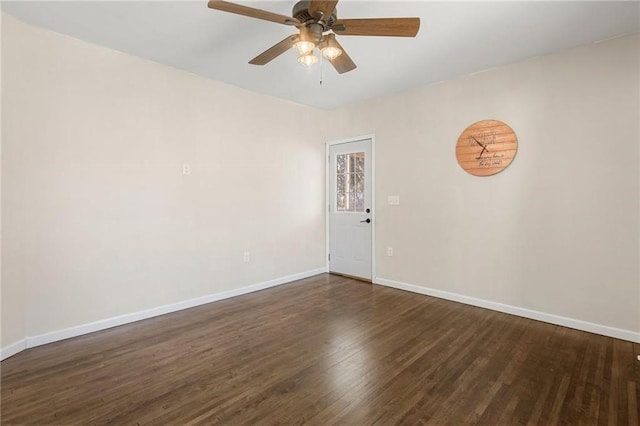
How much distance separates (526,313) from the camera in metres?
3.18

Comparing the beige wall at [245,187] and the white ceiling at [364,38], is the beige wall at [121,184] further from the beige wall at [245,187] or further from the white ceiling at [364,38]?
the white ceiling at [364,38]

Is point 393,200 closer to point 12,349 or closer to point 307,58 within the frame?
point 307,58

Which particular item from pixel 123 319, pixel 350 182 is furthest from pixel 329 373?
pixel 350 182

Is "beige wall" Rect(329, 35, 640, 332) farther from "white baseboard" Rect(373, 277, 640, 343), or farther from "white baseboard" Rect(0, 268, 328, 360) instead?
"white baseboard" Rect(0, 268, 328, 360)

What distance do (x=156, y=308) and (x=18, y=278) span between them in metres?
1.16

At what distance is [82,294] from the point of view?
9.16ft

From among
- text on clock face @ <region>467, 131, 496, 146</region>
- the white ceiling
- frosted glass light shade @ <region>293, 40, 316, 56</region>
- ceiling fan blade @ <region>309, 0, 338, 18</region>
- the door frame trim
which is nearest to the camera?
ceiling fan blade @ <region>309, 0, 338, 18</region>

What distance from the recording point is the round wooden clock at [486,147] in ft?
10.7

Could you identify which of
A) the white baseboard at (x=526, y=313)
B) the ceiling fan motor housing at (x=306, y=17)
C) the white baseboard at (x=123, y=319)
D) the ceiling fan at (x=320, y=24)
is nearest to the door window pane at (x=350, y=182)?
the white baseboard at (x=526, y=313)

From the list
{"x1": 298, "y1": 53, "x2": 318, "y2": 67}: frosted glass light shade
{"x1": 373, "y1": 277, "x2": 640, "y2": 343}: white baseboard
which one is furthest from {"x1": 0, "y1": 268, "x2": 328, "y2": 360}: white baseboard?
{"x1": 298, "y1": 53, "x2": 318, "y2": 67}: frosted glass light shade

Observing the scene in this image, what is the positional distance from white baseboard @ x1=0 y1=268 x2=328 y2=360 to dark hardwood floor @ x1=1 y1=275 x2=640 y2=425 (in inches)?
3.4

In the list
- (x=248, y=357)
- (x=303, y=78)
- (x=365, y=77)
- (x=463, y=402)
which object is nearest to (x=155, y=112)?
(x=303, y=78)

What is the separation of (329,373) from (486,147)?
288 cm

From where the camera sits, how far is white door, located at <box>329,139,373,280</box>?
15.0 ft
